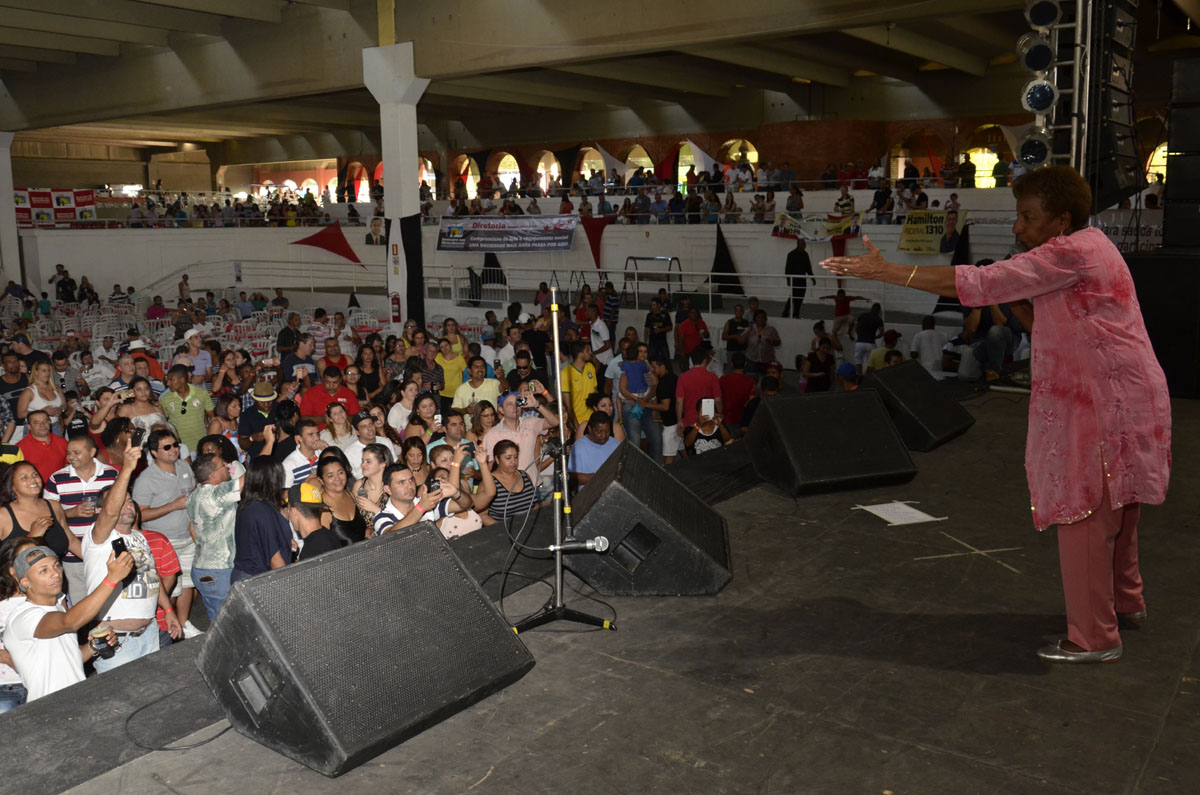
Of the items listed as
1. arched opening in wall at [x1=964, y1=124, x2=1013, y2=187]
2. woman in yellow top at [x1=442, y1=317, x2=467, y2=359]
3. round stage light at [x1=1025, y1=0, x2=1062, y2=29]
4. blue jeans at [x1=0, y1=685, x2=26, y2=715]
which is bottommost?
blue jeans at [x1=0, y1=685, x2=26, y2=715]

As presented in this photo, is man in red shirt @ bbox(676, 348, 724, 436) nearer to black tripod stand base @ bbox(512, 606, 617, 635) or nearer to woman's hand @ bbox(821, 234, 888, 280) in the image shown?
black tripod stand base @ bbox(512, 606, 617, 635)

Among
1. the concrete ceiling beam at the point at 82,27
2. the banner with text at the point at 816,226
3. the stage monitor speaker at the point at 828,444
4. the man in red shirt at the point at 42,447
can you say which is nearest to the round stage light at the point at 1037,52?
the stage monitor speaker at the point at 828,444

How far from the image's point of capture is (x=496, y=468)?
6.27 m

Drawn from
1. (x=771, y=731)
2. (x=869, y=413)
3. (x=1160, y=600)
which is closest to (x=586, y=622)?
(x=771, y=731)

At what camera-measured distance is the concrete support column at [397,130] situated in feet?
51.2

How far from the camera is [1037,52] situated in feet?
21.5

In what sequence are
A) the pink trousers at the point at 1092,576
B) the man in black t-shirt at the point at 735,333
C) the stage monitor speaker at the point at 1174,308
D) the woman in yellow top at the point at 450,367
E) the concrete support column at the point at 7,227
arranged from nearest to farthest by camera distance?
the pink trousers at the point at 1092,576, the stage monitor speaker at the point at 1174,308, the woman in yellow top at the point at 450,367, the man in black t-shirt at the point at 735,333, the concrete support column at the point at 7,227

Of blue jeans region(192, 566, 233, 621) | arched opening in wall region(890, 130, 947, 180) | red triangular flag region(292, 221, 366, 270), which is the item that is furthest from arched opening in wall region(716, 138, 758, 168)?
blue jeans region(192, 566, 233, 621)

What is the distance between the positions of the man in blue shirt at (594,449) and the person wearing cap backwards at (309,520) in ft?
6.82

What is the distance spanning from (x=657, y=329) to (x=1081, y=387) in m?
10.1

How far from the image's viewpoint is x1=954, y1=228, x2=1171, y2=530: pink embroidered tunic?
326 centimetres

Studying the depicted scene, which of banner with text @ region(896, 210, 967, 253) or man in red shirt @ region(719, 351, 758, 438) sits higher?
banner with text @ region(896, 210, 967, 253)

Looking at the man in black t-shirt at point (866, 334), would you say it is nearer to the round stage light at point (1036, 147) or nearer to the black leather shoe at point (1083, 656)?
the round stage light at point (1036, 147)

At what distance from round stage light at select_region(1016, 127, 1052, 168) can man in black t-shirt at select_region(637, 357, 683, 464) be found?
3612mm
